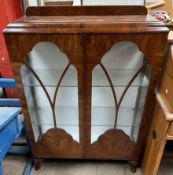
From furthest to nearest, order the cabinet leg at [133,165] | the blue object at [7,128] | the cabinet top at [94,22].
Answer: the cabinet leg at [133,165] < the blue object at [7,128] < the cabinet top at [94,22]

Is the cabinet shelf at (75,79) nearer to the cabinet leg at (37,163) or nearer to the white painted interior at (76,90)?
the white painted interior at (76,90)

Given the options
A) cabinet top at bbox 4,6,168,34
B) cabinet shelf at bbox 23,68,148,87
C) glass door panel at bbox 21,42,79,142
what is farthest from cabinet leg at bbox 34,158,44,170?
cabinet top at bbox 4,6,168,34

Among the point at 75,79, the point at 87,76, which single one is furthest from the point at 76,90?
the point at 87,76

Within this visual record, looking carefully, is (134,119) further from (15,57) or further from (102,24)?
(15,57)

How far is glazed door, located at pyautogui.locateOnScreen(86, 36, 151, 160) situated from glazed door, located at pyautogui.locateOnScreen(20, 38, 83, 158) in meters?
0.10

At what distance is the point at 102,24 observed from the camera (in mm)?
958

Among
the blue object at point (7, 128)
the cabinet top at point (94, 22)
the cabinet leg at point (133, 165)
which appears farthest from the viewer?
the cabinet leg at point (133, 165)

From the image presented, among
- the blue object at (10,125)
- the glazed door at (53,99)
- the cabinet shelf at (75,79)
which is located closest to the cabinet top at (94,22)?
the glazed door at (53,99)

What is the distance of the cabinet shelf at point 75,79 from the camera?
45.8 inches

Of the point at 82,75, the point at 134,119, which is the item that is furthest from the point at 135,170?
the point at 82,75

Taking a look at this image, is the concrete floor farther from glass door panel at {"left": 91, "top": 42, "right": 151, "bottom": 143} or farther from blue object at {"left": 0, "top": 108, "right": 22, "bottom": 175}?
blue object at {"left": 0, "top": 108, "right": 22, "bottom": 175}

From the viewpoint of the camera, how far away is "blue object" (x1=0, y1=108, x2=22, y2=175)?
1.07 metres

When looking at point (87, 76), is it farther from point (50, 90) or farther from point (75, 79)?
point (50, 90)

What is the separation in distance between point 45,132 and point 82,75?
0.54 meters
